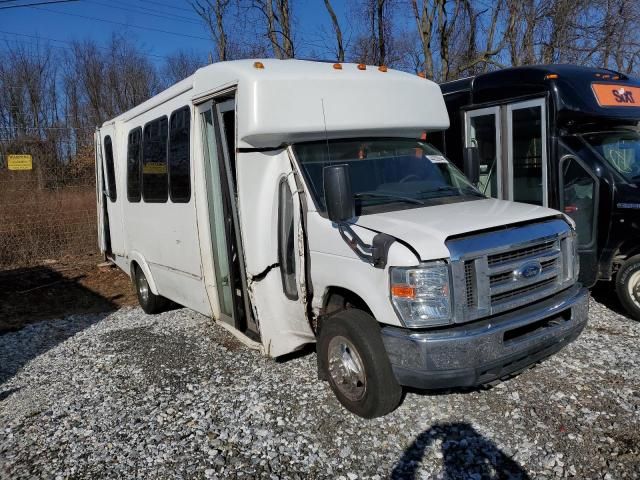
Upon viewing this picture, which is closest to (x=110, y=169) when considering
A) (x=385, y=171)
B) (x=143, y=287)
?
(x=143, y=287)

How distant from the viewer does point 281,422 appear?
416cm

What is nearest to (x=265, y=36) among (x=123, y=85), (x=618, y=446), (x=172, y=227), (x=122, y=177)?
(x=123, y=85)

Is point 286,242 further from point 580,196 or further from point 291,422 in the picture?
point 580,196

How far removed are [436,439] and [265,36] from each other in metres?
18.7

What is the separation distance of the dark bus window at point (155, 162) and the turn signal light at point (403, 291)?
11.7ft

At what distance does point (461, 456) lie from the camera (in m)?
3.63

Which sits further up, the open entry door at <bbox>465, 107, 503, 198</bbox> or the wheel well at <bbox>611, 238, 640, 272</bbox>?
the open entry door at <bbox>465, 107, 503, 198</bbox>

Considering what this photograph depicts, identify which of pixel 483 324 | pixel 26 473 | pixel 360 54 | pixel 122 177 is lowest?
pixel 26 473

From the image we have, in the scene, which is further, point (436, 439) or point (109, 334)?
point (109, 334)

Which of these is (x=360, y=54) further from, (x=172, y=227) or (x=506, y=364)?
(x=506, y=364)

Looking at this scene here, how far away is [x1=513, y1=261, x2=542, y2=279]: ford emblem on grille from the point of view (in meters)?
3.78

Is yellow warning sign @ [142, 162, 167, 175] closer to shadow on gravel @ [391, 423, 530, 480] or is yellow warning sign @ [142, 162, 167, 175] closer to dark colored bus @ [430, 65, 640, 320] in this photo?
dark colored bus @ [430, 65, 640, 320]

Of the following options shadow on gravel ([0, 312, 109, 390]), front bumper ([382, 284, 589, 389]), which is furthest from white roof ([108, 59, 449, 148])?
shadow on gravel ([0, 312, 109, 390])

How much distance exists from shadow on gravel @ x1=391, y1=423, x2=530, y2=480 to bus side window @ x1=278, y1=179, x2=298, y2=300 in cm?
151
